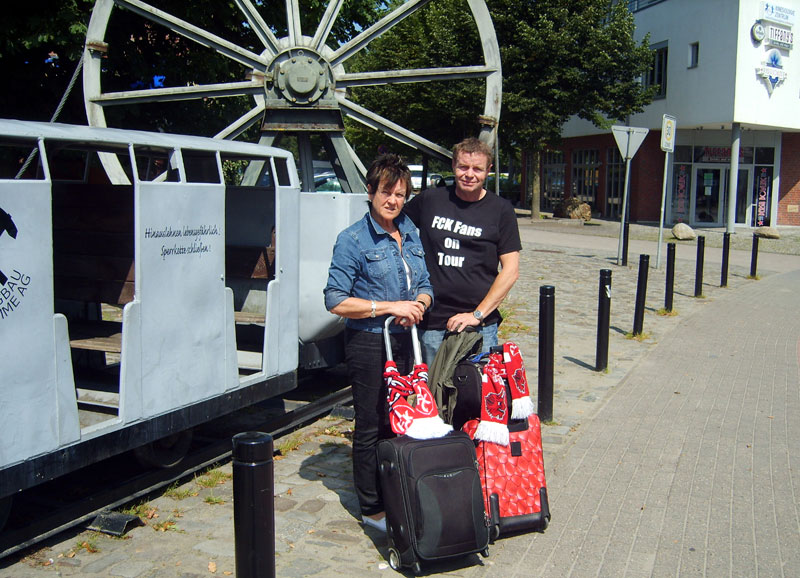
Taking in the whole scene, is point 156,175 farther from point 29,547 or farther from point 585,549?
point 585,549

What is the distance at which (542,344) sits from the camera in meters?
6.28

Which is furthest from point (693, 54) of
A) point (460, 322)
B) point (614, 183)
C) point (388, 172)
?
point (388, 172)

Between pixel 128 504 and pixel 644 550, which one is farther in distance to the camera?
pixel 128 504

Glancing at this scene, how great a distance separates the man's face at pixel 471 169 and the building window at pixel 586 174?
34.4m

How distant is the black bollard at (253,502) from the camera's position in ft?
8.71

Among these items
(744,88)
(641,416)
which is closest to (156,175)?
(641,416)

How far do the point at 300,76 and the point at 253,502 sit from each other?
20.0ft

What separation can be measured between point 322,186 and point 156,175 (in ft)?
72.2

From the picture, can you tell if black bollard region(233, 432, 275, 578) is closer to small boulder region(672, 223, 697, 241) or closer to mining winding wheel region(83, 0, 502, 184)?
mining winding wheel region(83, 0, 502, 184)

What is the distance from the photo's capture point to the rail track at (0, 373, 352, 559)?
4047 millimetres

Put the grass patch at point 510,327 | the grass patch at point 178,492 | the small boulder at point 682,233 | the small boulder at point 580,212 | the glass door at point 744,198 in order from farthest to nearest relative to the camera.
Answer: the small boulder at point 580,212 → the glass door at point 744,198 → the small boulder at point 682,233 → the grass patch at point 510,327 → the grass patch at point 178,492

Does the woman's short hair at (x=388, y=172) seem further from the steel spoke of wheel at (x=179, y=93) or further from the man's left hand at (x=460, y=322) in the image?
the steel spoke of wheel at (x=179, y=93)

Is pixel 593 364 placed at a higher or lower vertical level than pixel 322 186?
lower

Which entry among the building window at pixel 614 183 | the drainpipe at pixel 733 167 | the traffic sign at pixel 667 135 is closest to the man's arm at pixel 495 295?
the traffic sign at pixel 667 135
